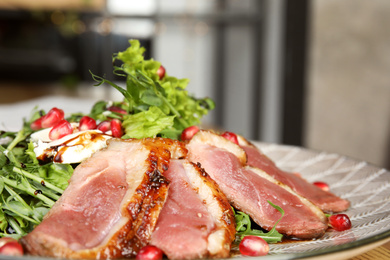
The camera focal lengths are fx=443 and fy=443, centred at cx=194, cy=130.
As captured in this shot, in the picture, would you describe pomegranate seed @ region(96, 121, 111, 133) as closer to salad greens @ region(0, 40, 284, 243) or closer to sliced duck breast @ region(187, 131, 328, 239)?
salad greens @ region(0, 40, 284, 243)

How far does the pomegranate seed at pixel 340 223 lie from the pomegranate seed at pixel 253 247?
0.46 m

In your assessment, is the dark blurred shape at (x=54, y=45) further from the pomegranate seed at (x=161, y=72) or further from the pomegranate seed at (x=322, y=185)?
the pomegranate seed at (x=322, y=185)

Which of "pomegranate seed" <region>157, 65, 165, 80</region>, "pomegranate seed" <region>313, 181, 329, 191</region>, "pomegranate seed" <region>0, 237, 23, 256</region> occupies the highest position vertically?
"pomegranate seed" <region>157, 65, 165, 80</region>

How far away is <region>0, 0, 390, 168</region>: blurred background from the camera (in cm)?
661

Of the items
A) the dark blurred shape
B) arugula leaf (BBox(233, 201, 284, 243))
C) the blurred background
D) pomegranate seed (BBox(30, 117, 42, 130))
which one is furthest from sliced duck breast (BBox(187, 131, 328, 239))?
the dark blurred shape

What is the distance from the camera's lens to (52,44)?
9.93 meters

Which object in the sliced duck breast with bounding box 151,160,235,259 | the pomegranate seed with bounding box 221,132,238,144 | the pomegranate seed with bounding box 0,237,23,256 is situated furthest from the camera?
the pomegranate seed with bounding box 221,132,238,144

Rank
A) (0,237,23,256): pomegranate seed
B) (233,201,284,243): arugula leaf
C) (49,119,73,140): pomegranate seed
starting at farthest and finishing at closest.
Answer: (49,119,73,140): pomegranate seed < (233,201,284,243): arugula leaf < (0,237,23,256): pomegranate seed

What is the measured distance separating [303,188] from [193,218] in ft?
3.07

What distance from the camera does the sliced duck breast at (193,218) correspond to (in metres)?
1.63

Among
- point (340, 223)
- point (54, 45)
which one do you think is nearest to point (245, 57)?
point (54, 45)

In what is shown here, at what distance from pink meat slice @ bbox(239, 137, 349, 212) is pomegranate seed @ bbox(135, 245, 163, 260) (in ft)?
3.13

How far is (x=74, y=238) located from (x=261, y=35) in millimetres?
7170

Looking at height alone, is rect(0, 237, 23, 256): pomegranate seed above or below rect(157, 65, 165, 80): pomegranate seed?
below
